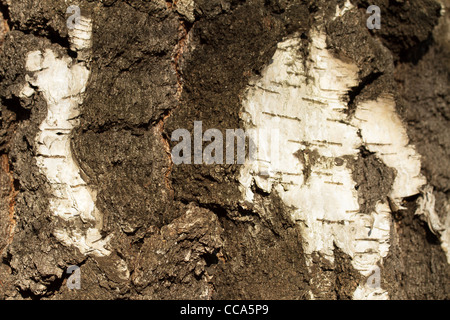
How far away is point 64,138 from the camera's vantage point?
1.89m

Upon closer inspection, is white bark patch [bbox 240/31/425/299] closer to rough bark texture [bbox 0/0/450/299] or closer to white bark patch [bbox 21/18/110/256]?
rough bark texture [bbox 0/0/450/299]

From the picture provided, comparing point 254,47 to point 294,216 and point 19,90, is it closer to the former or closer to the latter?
point 294,216

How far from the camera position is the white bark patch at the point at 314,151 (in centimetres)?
196

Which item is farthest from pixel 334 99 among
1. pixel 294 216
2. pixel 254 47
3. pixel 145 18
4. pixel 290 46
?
pixel 145 18

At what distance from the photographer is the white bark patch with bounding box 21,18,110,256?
1881mm

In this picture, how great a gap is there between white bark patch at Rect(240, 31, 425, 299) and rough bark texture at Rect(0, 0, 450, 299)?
49mm

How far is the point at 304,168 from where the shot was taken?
2.00 meters

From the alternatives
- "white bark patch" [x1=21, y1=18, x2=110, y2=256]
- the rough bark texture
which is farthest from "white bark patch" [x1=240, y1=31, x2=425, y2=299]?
"white bark patch" [x1=21, y1=18, x2=110, y2=256]

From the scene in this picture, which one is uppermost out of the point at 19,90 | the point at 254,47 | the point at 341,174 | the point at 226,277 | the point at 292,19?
the point at 292,19

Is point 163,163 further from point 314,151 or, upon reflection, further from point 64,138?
point 314,151

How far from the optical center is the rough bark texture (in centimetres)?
190

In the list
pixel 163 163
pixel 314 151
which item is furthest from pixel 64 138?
pixel 314 151

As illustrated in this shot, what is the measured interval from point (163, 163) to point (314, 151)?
0.71 meters

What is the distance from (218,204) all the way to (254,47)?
29.1 inches
